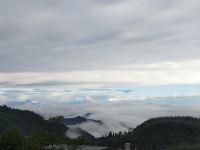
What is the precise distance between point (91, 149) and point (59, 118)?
83.8m

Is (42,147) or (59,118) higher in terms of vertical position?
(59,118)

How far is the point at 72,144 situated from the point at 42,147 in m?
4.69

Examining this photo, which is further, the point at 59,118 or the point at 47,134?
the point at 59,118

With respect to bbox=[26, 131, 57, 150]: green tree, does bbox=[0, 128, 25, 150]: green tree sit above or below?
above

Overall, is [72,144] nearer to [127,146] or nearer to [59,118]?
[59,118]

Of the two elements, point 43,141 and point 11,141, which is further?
point 11,141

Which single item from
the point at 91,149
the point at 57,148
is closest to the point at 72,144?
the point at 57,148

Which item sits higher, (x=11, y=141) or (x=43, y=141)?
(x=11, y=141)

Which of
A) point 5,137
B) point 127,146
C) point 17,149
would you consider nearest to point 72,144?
point 127,146

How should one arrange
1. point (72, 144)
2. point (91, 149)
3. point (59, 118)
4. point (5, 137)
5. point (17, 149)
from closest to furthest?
point (72, 144)
point (59, 118)
point (17, 149)
point (5, 137)
point (91, 149)

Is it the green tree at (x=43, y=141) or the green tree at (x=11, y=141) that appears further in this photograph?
the green tree at (x=11, y=141)

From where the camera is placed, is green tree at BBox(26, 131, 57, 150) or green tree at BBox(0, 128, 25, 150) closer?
green tree at BBox(26, 131, 57, 150)

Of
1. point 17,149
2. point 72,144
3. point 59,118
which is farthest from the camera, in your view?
point 17,149

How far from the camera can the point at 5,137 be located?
349ft
